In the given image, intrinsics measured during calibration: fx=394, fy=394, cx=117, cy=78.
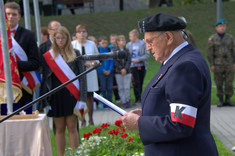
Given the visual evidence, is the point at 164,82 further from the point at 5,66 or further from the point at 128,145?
the point at 128,145

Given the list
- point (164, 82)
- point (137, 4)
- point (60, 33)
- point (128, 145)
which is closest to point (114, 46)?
point (60, 33)

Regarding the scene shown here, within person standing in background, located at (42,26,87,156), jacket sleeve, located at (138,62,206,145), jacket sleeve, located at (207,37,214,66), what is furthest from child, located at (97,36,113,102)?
jacket sleeve, located at (138,62,206,145)

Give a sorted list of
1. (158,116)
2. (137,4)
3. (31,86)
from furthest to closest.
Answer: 1. (137,4)
2. (31,86)
3. (158,116)

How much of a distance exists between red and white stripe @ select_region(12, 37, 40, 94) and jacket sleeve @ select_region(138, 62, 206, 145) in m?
3.18

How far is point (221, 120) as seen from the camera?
8.09 metres

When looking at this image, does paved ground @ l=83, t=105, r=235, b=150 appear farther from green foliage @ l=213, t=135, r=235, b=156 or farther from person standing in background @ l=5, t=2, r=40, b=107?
person standing in background @ l=5, t=2, r=40, b=107

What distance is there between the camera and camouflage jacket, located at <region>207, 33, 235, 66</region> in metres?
9.62

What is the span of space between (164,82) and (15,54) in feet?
10.5

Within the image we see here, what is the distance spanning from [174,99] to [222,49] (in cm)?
795

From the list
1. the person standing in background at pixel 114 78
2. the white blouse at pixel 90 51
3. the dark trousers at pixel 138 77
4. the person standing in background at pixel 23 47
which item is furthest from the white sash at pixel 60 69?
the dark trousers at pixel 138 77

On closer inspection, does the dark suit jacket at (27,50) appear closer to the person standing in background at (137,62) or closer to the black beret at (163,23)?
the black beret at (163,23)

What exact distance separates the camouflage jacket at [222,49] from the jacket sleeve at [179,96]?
25.6 feet

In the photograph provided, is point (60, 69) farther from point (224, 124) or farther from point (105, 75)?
point (105, 75)

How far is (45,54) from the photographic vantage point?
5285 millimetres
